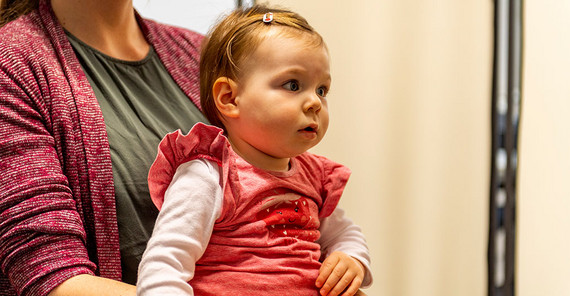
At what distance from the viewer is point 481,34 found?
2.40 m

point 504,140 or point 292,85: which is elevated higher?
point 292,85

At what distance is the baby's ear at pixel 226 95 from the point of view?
1212mm

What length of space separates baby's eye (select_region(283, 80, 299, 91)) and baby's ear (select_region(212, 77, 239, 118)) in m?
0.10

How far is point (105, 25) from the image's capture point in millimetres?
1552

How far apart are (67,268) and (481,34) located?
1.79 m

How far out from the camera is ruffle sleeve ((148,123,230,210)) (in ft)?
3.77

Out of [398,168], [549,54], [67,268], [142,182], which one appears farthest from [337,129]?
[67,268]

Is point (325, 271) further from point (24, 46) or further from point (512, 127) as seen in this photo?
point (512, 127)

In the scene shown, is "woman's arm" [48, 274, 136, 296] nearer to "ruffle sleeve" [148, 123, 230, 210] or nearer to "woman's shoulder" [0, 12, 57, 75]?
"ruffle sleeve" [148, 123, 230, 210]

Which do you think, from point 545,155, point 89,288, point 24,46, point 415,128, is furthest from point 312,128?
point 415,128

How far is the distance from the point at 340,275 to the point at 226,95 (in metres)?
0.41

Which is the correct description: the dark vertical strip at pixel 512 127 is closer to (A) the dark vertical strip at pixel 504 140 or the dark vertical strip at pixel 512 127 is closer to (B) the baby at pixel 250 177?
(A) the dark vertical strip at pixel 504 140

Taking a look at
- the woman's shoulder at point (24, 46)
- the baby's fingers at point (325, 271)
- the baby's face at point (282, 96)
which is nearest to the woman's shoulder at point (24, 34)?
the woman's shoulder at point (24, 46)

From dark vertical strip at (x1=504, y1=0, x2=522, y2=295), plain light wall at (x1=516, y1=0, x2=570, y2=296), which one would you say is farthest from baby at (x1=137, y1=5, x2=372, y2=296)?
dark vertical strip at (x1=504, y1=0, x2=522, y2=295)
